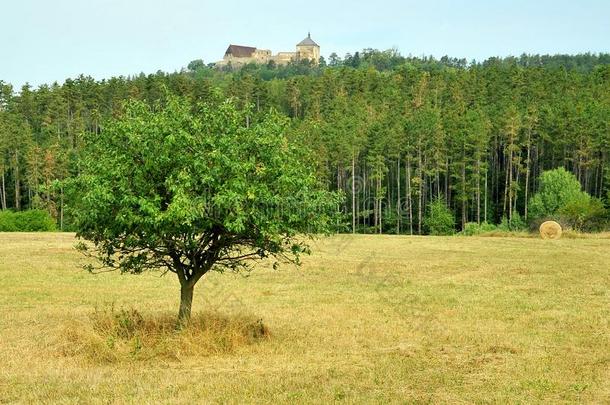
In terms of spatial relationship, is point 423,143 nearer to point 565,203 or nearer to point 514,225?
point 514,225

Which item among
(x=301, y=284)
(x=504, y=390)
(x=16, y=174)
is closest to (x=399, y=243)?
(x=301, y=284)

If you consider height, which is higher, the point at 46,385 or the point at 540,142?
the point at 540,142

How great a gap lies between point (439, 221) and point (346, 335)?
69582mm

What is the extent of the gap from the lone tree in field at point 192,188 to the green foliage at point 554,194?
63125 millimetres

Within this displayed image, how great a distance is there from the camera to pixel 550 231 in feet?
180

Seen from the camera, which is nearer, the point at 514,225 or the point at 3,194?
the point at 514,225

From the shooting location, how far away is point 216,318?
1744cm

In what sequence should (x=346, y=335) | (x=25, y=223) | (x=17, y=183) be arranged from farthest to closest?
1. (x=17, y=183)
2. (x=25, y=223)
3. (x=346, y=335)

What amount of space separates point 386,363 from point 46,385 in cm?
716

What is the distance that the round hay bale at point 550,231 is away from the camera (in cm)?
5423

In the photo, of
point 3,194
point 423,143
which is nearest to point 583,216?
point 423,143

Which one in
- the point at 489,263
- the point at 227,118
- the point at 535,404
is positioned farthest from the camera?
the point at 489,263

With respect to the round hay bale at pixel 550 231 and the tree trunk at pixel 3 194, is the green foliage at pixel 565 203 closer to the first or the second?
the round hay bale at pixel 550 231

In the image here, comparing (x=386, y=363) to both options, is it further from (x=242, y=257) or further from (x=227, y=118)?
(x=227, y=118)
